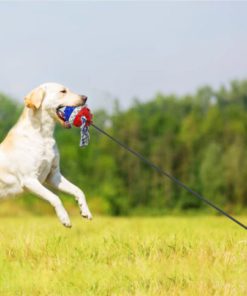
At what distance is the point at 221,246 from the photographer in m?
7.73

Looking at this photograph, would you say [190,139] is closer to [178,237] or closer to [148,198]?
[148,198]

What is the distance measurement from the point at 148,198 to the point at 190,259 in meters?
39.4

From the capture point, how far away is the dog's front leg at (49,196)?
7453mm

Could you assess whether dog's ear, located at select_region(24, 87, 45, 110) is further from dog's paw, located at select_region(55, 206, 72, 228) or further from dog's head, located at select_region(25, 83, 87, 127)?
dog's paw, located at select_region(55, 206, 72, 228)

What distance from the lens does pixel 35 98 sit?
7797 millimetres

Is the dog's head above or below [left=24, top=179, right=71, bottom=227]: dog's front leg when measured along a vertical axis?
above

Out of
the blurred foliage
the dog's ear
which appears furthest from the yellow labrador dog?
the blurred foliage

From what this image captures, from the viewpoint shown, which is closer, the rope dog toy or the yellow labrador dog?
the rope dog toy

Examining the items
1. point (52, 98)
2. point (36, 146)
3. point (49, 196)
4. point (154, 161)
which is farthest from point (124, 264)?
point (154, 161)

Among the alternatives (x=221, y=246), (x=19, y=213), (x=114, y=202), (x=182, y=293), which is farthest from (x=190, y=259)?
(x=114, y=202)

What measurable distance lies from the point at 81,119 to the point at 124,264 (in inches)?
67.6

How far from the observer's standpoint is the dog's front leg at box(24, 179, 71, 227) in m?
7.45

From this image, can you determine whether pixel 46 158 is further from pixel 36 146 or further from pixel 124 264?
pixel 124 264

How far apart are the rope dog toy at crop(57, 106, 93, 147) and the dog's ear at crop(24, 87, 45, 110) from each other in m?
0.31
